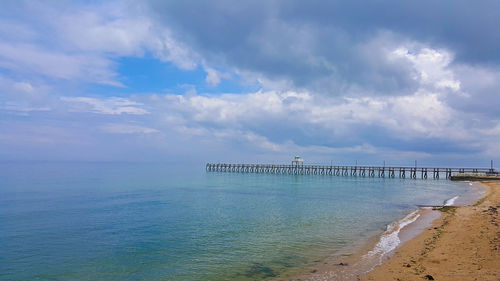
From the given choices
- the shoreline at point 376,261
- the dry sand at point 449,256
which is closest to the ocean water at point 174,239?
the shoreline at point 376,261

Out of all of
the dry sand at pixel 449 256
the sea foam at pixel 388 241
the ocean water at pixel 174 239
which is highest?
the dry sand at pixel 449 256

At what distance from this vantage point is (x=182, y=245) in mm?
14281

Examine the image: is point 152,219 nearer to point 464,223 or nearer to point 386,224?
point 386,224

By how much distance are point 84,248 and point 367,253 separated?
11.8 meters

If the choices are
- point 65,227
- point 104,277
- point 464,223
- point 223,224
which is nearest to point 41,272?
point 104,277

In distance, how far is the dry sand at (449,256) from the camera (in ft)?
28.9

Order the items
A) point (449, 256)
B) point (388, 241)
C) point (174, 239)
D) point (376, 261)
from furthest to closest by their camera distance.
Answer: point (174, 239) < point (388, 241) < point (376, 261) < point (449, 256)

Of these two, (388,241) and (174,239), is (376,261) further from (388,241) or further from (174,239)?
(174,239)

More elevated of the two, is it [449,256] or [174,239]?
[449,256]

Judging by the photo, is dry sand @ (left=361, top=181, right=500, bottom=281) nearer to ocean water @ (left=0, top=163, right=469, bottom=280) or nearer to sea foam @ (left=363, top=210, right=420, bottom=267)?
sea foam @ (left=363, top=210, right=420, bottom=267)

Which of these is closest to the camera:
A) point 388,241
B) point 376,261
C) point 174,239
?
point 376,261

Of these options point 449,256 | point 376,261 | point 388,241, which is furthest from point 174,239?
point 449,256

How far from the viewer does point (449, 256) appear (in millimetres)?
10562

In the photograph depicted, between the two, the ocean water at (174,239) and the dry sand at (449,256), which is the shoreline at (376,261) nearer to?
the dry sand at (449,256)
